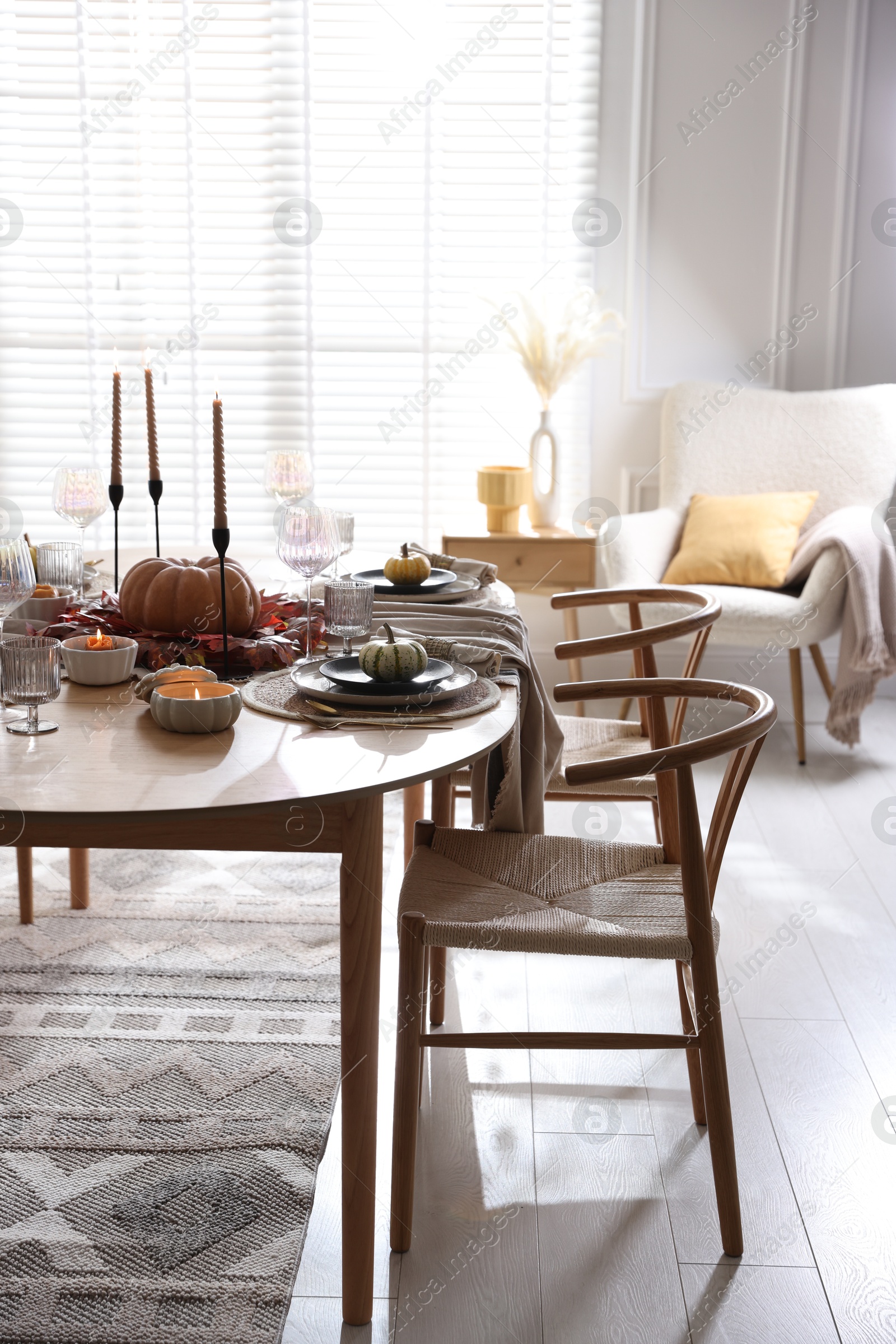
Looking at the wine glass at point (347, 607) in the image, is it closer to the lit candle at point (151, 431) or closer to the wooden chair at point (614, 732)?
the wooden chair at point (614, 732)

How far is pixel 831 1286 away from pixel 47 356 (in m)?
3.64

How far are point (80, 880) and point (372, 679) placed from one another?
1193 millimetres

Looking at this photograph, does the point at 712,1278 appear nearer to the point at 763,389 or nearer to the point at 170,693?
the point at 170,693

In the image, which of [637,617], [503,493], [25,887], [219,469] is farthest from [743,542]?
[219,469]

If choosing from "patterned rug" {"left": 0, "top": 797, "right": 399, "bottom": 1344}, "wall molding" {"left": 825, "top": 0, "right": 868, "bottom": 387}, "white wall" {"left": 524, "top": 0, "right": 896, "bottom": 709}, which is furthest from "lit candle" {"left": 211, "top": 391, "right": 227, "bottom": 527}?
"wall molding" {"left": 825, "top": 0, "right": 868, "bottom": 387}

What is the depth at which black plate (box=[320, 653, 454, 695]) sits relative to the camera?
155cm

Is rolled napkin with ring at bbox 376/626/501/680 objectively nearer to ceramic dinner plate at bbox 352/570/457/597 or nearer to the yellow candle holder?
ceramic dinner plate at bbox 352/570/457/597

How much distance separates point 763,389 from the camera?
3912 mm

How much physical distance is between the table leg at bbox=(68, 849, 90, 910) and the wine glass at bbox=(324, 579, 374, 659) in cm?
97

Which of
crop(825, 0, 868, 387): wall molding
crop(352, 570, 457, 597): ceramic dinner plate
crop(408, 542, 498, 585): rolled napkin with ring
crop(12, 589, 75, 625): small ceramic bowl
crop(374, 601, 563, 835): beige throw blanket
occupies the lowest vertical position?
crop(374, 601, 563, 835): beige throw blanket

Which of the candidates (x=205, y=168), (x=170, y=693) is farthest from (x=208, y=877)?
(x=205, y=168)

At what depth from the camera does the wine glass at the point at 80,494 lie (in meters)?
2.16

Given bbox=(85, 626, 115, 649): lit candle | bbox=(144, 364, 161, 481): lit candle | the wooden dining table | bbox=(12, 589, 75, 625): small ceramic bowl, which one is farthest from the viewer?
bbox=(144, 364, 161, 481): lit candle

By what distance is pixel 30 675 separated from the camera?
142 centimetres
